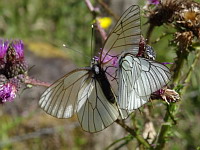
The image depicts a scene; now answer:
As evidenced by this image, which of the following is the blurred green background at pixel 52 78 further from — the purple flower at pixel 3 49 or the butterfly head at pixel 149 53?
the butterfly head at pixel 149 53

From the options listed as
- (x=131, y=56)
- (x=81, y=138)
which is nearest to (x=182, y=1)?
(x=131, y=56)

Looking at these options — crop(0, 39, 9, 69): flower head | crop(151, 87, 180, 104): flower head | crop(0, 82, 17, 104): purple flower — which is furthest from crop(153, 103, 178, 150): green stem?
crop(0, 39, 9, 69): flower head

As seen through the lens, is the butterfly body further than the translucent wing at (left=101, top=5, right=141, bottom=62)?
Yes

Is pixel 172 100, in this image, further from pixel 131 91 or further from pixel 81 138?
pixel 81 138

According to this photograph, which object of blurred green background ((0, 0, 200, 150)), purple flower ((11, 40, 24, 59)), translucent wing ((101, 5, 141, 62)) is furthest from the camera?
blurred green background ((0, 0, 200, 150))

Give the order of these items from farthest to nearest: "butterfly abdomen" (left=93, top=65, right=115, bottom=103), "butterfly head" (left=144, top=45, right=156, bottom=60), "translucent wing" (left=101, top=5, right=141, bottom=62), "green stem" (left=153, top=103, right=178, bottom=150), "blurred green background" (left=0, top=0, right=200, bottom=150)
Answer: "blurred green background" (left=0, top=0, right=200, bottom=150) < "green stem" (left=153, top=103, right=178, bottom=150) < "butterfly abdomen" (left=93, top=65, right=115, bottom=103) < "butterfly head" (left=144, top=45, right=156, bottom=60) < "translucent wing" (left=101, top=5, right=141, bottom=62)

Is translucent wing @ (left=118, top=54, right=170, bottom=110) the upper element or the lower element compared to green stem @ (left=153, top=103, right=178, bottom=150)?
upper

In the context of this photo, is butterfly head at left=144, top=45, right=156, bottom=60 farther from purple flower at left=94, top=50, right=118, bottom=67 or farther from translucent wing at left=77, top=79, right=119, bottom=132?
translucent wing at left=77, top=79, right=119, bottom=132

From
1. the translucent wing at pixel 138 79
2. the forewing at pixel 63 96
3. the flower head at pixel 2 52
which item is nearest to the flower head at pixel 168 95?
the translucent wing at pixel 138 79
